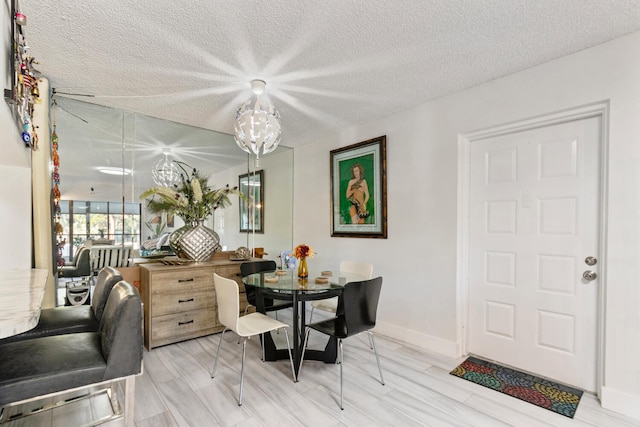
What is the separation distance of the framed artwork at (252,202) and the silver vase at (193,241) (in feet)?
2.55

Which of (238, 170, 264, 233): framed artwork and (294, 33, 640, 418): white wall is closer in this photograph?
(294, 33, 640, 418): white wall

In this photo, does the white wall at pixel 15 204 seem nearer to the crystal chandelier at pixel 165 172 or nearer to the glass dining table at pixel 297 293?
the crystal chandelier at pixel 165 172

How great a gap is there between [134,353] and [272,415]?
97 cm

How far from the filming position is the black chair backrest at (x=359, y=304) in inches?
83.0

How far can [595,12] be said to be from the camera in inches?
68.6

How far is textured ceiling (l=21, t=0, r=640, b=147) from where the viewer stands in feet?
5.60

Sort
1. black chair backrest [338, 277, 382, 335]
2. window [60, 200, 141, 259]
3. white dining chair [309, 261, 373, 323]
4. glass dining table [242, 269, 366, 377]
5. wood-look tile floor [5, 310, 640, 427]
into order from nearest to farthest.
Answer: wood-look tile floor [5, 310, 640, 427] < black chair backrest [338, 277, 382, 335] < glass dining table [242, 269, 366, 377] < white dining chair [309, 261, 373, 323] < window [60, 200, 141, 259]

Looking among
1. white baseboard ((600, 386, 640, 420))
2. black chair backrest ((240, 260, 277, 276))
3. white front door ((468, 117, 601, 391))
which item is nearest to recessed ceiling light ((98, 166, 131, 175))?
black chair backrest ((240, 260, 277, 276))

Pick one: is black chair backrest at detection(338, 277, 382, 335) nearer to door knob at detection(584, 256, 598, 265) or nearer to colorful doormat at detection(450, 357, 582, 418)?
colorful doormat at detection(450, 357, 582, 418)

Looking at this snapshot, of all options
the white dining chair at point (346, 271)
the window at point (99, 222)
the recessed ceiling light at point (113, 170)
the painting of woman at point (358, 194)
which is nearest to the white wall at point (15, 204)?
the window at point (99, 222)

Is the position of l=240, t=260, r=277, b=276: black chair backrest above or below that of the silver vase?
below

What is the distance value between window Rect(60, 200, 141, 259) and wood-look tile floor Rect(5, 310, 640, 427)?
4.37ft

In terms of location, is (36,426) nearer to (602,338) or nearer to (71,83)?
(71,83)

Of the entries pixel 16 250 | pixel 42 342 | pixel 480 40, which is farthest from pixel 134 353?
pixel 480 40
